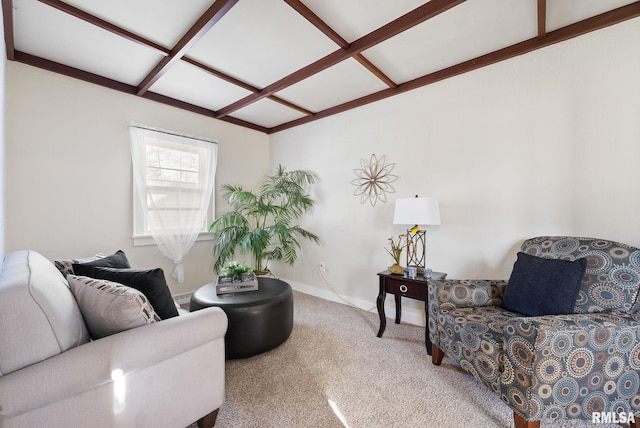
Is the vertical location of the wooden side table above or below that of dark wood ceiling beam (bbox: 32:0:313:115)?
below

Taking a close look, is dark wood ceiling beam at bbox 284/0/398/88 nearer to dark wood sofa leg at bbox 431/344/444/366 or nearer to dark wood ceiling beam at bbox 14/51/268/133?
dark wood ceiling beam at bbox 14/51/268/133

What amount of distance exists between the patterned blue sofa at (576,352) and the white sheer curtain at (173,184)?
9.97ft

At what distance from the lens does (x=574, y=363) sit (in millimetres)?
1234

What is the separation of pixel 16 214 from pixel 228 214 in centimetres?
183

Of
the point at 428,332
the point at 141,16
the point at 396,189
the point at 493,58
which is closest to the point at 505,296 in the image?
the point at 428,332

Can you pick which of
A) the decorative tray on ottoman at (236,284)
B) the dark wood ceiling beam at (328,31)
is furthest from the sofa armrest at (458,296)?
the dark wood ceiling beam at (328,31)

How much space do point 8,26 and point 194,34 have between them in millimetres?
1296

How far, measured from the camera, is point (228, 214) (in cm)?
338

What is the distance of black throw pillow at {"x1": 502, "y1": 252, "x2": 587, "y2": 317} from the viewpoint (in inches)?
60.1

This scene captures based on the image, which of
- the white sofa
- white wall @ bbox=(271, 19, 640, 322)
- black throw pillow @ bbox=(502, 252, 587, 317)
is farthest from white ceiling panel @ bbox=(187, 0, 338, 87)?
black throw pillow @ bbox=(502, 252, 587, 317)

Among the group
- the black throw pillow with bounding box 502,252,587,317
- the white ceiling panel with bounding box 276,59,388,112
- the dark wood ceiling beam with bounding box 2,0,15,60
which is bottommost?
the black throw pillow with bounding box 502,252,587,317

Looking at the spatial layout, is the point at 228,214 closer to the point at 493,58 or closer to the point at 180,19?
the point at 180,19

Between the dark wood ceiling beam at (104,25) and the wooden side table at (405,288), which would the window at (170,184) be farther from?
the wooden side table at (405,288)

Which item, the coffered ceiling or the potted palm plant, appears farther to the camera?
the potted palm plant
